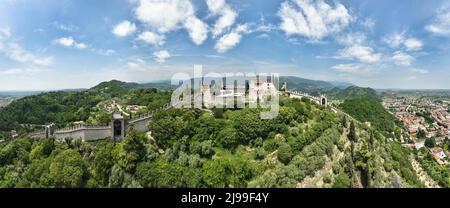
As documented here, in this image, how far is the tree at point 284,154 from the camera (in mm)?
10383

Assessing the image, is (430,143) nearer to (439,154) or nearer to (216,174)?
(439,154)

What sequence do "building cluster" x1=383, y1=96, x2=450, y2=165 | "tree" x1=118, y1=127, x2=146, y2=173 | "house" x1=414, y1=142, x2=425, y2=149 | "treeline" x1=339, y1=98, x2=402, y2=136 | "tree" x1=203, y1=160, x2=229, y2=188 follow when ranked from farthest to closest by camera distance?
"treeline" x1=339, y1=98, x2=402, y2=136
"house" x1=414, y1=142, x2=425, y2=149
"building cluster" x1=383, y1=96, x2=450, y2=165
"tree" x1=118, y1=127, x2=146, y2=173
"tree" x1=203, y1=160, x2=229, y2=188

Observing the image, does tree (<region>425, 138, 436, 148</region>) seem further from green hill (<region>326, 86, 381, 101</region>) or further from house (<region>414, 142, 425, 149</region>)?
green hill (<region>326, 86, 381, 101</region>)

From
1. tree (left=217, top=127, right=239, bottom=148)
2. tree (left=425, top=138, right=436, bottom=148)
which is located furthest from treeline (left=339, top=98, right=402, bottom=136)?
tree (left=217, top=127, right=239, bottom=148)

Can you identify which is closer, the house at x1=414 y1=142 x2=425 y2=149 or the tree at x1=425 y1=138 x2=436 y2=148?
the house at x1=414 y1=142 x2=425 y2=149

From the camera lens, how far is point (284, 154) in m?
10.4

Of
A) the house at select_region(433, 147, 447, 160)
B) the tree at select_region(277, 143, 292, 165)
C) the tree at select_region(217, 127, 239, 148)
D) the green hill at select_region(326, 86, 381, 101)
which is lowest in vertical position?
the house at select_region(433, 147, 447, 160)

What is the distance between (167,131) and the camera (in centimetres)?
1148

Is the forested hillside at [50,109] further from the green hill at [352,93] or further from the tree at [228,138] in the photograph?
the green hill at [352,93]

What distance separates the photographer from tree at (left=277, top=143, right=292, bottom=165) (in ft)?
34.1

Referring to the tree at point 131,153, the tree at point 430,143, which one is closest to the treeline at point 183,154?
the tree at point 131,153

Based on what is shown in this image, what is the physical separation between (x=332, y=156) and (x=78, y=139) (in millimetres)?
10371

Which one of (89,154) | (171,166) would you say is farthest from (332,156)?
(89,154)
